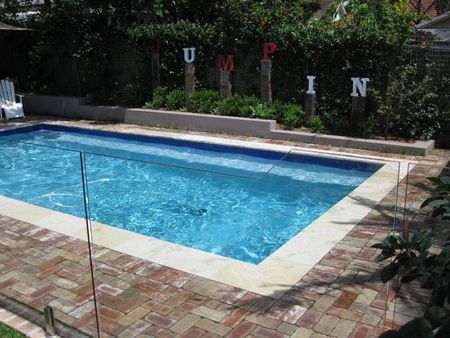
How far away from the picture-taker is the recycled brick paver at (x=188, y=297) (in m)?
3.56

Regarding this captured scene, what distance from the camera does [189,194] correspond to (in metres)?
6.83

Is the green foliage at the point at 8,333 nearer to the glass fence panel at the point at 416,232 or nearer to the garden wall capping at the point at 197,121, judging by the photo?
the glass fence panel at the point at 416,232

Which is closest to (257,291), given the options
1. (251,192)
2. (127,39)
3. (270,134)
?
(251,192)

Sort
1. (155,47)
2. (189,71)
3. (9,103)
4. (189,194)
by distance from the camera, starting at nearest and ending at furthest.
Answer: (189,194)
(189,71)
(155,47)
(9,103)

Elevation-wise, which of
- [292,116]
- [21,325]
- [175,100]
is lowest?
[21,325]

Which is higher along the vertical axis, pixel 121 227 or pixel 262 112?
pixel 262 112

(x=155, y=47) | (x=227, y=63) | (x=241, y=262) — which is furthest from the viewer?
(x=155, y=47)

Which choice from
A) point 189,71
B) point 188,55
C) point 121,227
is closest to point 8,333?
point 121,227

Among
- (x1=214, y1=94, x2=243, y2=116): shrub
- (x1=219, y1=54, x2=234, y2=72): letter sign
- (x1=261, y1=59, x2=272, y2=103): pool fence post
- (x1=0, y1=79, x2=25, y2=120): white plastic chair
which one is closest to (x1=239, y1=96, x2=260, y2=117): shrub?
(x1=214, y1=94, x2=243, y2=116): shrub

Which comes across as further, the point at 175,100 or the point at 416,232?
the point at 175,100

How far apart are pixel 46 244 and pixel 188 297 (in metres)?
1.98

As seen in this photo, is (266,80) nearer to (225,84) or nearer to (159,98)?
(225,84)

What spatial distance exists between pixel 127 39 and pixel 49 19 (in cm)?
243

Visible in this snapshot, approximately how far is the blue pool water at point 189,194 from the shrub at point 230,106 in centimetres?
330
